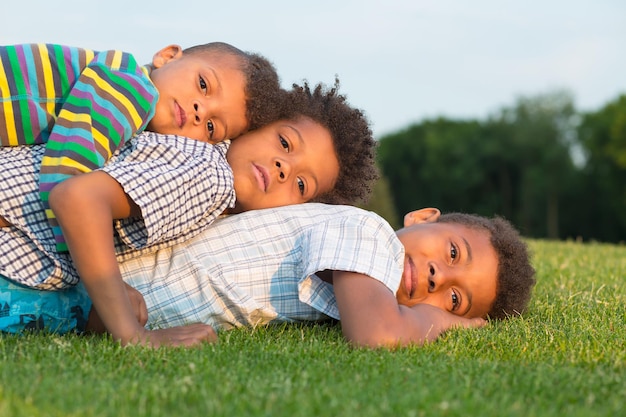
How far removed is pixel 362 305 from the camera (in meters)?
3.87

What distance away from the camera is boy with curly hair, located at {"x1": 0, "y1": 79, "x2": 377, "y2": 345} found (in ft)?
11.8

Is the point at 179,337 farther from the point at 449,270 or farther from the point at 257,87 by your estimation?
the point at 257,87

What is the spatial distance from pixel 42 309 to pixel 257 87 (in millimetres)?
1933

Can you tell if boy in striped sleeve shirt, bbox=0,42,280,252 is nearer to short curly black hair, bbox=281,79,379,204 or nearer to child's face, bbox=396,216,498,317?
short curly black hair, bbox=281,79,379,204

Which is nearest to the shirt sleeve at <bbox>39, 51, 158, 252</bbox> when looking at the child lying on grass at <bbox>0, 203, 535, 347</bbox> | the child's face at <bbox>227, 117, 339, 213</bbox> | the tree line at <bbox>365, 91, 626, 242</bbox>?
the child lying on grass at <bbox>0, 203, 535, 347</bbox>

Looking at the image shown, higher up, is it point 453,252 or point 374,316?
point 453,252

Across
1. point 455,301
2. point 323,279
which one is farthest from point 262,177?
point 455,301

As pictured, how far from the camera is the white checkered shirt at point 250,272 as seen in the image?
4195 mm

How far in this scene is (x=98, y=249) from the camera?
3574 mm

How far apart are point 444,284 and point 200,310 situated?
1.37m

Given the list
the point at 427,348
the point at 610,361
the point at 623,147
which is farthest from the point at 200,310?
Answer: the point at 623,147

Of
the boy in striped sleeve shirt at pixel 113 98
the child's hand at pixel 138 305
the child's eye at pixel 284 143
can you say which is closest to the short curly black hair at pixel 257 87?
the boy in striped sleeve shirt at pixel 113 98

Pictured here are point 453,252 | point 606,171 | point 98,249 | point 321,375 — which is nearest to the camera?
point 321,375

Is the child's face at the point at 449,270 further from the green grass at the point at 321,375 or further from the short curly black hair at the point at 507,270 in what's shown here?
the green grass at the point at 321,375
